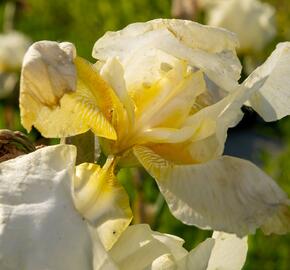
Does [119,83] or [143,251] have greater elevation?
[119,83]

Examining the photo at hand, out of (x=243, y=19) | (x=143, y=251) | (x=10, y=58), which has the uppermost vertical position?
(x=143, y=251)

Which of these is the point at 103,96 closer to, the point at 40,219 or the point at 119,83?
the point at 119,83

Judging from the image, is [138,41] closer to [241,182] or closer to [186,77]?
[186,77]

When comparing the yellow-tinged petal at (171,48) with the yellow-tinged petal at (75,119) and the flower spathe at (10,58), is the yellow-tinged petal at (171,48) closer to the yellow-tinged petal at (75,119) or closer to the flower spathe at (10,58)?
the yellow-tinged petal at (75,119)

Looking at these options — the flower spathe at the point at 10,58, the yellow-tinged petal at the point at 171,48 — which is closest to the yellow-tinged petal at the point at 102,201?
the yellow-tinged petal at the point at 171,48

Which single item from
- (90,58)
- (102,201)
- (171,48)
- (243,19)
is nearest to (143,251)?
(102,201)

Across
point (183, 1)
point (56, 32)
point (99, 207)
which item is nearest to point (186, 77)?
point (99, 207)

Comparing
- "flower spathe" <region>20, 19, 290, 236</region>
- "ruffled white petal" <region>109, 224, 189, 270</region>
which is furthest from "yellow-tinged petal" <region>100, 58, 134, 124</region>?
"ruffled white petal" <region>109, 224, 189, 270</region>
